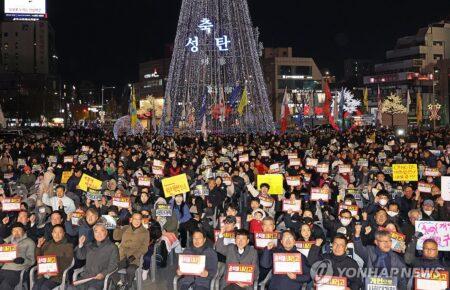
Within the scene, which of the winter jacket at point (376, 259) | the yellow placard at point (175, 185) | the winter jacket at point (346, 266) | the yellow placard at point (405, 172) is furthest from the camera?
the yellow placard at point (405, 172)

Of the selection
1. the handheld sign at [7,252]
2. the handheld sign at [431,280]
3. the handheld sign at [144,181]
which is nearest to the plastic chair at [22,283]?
the handheld sign at [7,252]

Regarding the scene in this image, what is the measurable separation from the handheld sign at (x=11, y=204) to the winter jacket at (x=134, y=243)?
3.26 meters

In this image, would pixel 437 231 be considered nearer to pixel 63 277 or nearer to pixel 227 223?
pixel 227 223

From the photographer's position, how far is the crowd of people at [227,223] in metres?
8.17

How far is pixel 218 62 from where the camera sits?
3369 centimetres

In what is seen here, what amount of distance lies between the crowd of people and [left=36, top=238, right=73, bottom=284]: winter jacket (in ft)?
0.05

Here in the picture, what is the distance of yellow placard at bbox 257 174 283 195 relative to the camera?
14320 millimetres

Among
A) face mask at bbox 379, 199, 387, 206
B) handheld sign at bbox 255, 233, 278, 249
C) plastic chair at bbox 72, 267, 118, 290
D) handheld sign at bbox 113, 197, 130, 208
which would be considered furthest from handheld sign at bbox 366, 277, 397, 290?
handheld sign at bbox 113, 197, 130, 208

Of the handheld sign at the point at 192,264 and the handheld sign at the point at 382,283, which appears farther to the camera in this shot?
the handheld sign at the point at 192,264

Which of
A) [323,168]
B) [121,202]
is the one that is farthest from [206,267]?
[323,168]

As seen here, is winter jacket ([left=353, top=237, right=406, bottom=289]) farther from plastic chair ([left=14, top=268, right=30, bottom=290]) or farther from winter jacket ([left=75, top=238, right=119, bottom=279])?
plastic chair ([left=14, top=268, right=30, bottom=290])

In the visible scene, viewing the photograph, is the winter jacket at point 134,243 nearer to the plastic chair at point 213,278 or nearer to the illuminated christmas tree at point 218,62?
the plastic chair at point 213,278

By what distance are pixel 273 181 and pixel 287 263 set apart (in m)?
6.60

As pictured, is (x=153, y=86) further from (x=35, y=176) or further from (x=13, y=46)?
(x=35, y=176)
